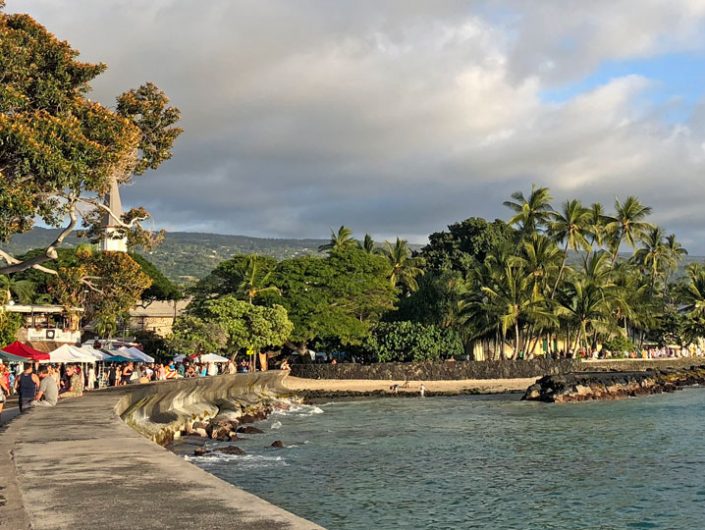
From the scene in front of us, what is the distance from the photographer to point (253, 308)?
60875 millimetres

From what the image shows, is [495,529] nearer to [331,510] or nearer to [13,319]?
[331,510]

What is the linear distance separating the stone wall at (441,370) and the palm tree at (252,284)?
7.17 meters

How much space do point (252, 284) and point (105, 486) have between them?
2234 inches

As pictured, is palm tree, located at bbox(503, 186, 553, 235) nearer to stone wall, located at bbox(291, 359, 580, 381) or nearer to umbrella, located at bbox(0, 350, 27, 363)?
stone wall, located at bbox(291, 359, 580, 381)

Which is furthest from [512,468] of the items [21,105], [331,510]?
[21,105]

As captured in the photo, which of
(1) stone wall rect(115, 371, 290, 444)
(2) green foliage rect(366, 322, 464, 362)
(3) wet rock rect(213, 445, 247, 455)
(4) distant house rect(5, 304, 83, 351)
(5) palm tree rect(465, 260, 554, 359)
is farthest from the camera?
(5) palm tree rect(465, 260, 554, 359)

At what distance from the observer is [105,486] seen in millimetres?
9406

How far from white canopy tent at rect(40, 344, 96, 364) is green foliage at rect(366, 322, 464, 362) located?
3413cm

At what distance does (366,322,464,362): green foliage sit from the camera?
66.6 m

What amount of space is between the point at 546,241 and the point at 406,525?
184 ft

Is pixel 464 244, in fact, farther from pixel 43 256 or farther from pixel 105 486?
pixel 105 486

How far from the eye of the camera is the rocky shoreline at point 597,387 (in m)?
52.0

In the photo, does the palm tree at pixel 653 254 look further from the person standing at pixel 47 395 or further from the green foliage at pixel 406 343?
the person standing at pixel 47 395

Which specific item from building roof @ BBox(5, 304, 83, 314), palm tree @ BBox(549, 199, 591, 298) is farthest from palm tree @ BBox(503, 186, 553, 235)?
building roof @ BBox(5, 304, 83, 314)
